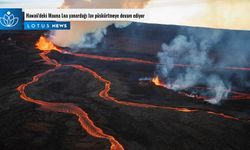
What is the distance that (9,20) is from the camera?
35.2 meters

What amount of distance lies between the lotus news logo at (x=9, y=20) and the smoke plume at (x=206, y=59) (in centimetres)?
1683

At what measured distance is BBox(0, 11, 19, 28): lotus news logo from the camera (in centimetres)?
3375

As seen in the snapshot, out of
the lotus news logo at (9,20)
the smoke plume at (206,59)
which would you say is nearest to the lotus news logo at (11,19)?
the lotus news logo at (9,20)

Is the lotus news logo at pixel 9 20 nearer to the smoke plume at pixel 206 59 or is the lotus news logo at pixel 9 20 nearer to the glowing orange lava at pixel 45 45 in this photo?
the glowing orange lava at pixel 45 45

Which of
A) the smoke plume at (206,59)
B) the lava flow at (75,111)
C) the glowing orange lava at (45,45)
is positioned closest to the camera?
the lava flow at (75,111)

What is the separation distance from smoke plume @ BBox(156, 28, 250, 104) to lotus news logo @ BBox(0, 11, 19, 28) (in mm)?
16828

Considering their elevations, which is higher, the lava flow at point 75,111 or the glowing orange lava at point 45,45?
the glowing orange lava at point 45,45

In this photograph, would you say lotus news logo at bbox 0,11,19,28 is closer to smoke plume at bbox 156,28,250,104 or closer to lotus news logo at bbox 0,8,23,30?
lotus news logo at bbox 0,8,23,30

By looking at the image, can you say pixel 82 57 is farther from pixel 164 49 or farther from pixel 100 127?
pixel 100 127

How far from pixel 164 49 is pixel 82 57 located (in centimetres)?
1409

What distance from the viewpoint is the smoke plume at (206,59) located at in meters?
31.8

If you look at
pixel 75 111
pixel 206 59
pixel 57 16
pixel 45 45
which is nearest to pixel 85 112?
pixel 75 111

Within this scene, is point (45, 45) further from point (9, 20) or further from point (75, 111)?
point (75, 111)

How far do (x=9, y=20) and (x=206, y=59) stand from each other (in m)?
26.0
